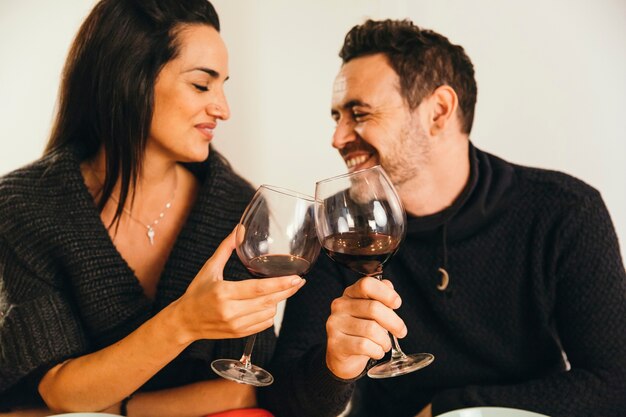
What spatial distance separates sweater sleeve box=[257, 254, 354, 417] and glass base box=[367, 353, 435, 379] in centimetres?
21

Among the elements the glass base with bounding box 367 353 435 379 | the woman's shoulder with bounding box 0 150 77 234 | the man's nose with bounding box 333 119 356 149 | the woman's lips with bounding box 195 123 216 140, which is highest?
the man's nose with bounding box 333 119 356 149

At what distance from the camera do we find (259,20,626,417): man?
54.7 inches

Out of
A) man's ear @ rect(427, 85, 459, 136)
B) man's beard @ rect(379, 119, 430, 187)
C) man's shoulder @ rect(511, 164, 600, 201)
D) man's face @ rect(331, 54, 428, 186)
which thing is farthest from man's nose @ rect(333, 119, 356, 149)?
man's shoulder @ rect(511, 164, 600, 201)

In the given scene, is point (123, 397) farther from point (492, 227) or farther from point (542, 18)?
point (542, 18)

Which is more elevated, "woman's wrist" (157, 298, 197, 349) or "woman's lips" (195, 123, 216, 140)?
"woman's lips" (195, 123, 216, 140)

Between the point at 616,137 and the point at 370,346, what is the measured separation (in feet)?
5.38

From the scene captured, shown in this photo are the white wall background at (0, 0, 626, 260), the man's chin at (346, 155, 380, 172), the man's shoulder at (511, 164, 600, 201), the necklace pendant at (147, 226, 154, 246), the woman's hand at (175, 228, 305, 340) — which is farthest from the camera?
the white wall background at (0, 0, 626, 260)

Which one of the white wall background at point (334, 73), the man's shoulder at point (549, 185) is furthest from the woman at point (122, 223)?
the white wall background at point (334, 73)

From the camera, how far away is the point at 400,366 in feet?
3.37

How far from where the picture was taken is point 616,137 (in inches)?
88.0

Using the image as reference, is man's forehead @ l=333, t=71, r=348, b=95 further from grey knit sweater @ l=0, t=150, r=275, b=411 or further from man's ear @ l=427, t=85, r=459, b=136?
grey knit sweater @ l=0, t=150, r=275, b=411

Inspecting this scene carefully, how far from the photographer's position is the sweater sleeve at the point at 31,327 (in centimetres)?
134

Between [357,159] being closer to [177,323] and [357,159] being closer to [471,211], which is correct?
[471,211]

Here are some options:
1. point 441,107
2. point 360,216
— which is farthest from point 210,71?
point 360,216
